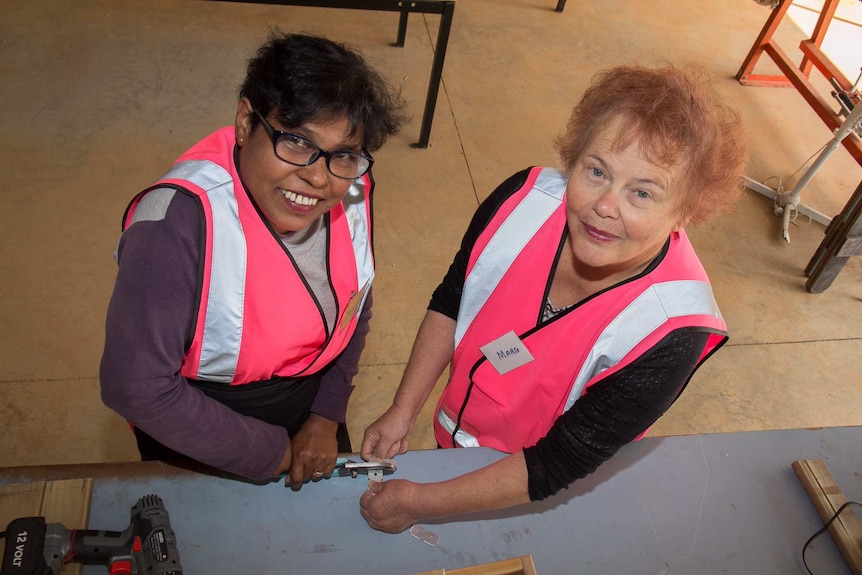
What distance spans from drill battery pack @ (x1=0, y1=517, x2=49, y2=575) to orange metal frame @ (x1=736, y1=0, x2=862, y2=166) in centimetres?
389

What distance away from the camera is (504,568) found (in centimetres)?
132

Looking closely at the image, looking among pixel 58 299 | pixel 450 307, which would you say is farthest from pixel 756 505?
pixel 58 299

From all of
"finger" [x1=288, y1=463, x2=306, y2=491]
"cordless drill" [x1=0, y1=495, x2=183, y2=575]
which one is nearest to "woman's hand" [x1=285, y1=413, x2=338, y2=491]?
"finger" [x1=288, y1=463, x2=306, y2=491]

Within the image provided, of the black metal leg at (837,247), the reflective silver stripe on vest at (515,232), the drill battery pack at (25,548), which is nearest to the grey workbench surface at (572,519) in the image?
the drill battery pack at (25,548)

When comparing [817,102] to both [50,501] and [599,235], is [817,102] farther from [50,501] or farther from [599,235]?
[50,501]

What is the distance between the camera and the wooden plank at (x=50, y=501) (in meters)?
1.28

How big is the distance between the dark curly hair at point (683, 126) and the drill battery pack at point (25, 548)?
1.21 meters

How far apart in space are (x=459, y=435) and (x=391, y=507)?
0.43m

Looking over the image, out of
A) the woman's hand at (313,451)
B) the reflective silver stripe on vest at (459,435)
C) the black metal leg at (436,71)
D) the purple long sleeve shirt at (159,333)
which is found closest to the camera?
the purple long sleeve shirt at (159,333)

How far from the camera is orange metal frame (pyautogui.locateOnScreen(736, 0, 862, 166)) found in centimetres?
384

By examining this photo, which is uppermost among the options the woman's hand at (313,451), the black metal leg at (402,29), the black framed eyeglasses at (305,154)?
the black framed eyeglasses at (305,154)

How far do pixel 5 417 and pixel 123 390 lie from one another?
1.70 meters

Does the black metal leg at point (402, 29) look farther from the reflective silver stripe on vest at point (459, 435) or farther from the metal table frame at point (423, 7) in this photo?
the reflective silver stripe on vest at point (459, 435)

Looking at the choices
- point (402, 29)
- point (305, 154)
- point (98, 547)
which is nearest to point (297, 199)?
point (305, 154)
